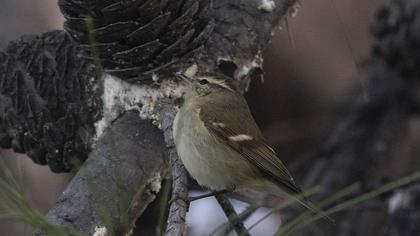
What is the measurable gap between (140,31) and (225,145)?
0.46 metres

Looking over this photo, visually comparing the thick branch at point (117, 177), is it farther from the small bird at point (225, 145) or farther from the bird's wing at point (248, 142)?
the bird's wing at point (248, 142)

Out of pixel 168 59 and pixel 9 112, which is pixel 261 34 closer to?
pixel 168 59

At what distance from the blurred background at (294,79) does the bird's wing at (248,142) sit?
0.70 m

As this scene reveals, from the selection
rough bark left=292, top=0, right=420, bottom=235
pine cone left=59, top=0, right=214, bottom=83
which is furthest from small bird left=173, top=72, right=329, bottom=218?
rough bark left=292, top=0, right=420, bottom=235

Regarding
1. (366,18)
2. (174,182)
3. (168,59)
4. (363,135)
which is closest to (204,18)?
(168,59)

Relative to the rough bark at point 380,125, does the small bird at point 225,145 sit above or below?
above

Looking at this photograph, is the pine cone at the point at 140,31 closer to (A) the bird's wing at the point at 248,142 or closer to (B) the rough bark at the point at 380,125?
(A) the bird's wing at the point at 248,142

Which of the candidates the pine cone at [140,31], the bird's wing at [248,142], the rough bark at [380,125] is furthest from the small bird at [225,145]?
the rough bark at [380,125]

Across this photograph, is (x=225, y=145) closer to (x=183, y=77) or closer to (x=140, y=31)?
(x=183, y=77)

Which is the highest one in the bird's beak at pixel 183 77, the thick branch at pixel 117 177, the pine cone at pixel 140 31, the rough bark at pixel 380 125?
the pine cone at pixel 140 31

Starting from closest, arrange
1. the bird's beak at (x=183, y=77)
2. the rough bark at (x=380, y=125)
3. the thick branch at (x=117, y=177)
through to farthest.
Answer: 1. the thick branch at (x=117, y=177)
2. the bird's beak at (x=183, y=77)
3. the rough bark at (x=380, y=125)

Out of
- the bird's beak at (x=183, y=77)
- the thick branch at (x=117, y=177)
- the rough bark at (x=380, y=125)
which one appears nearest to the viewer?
the thick branch at (x=117, y=177)

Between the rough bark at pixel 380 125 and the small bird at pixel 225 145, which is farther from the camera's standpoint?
the rough bark at pixel 380 125

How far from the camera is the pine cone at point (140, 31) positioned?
1605mm
